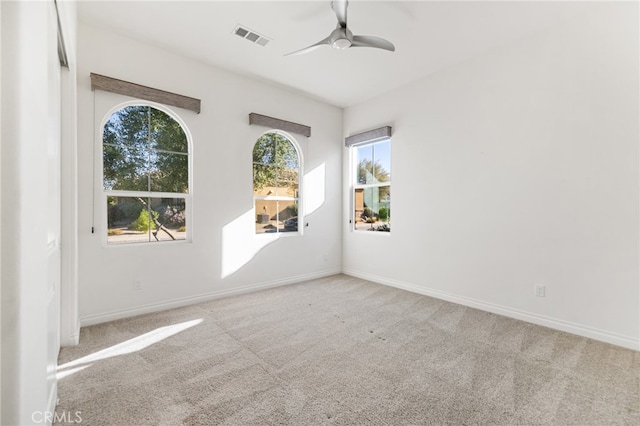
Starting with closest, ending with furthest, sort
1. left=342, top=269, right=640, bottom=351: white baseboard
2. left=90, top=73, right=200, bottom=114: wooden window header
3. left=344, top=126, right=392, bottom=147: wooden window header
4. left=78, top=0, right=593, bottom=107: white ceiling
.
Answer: left=342, top=269, right=640, bottom=351: white baseboard → left=78, top=0, right=593, bottom=107: white ceiling → left=90, top=73, right=200, bottom=114: wooden window header → left=344, top=126, right=392, bottom=147: wooden window header

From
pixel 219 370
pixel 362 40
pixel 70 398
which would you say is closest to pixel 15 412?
pixel 70 398

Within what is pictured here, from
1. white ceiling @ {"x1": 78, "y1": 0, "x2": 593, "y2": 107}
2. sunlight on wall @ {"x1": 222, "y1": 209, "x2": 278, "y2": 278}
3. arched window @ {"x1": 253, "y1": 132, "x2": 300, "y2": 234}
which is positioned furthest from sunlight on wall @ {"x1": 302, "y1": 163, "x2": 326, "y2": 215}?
white ceiling @ {"x1": 78, "y1": 0, "x2": 593, "y2": 107}

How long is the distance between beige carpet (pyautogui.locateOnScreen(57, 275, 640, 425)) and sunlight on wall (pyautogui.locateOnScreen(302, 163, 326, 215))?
194 centimetres

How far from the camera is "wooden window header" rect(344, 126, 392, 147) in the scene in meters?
4.22

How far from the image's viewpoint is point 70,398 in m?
1.72

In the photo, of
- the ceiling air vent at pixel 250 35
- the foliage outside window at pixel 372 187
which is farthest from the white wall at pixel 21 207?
the foliage outside window at pixel 372 187

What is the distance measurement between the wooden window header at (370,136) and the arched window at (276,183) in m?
0.96

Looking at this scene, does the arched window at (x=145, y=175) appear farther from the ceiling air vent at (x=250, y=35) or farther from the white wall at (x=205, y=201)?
the ceiling air vent at (x=250, y=35)

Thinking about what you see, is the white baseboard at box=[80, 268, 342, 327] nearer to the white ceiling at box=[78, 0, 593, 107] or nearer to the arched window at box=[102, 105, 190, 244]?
the arched window at box=[102, 105, 190, 244]

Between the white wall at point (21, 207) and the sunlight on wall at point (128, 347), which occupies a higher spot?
the white wall at point (21, 207)

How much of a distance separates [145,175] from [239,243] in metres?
1.37

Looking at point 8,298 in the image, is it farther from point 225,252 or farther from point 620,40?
point 620,40

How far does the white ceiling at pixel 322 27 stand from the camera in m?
2.55
